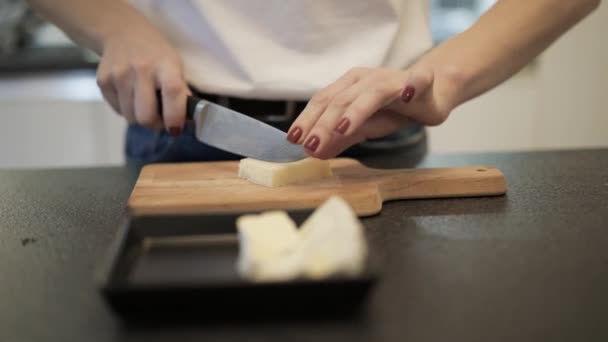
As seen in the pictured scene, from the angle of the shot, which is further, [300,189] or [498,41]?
[498,41]

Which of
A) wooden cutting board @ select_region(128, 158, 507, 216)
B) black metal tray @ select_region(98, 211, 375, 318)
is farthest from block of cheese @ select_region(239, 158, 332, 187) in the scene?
black metal tray @ select_region(98, 211, 375, 318)

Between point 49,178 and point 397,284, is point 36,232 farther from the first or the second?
point 397,284

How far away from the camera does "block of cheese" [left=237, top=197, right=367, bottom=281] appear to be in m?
0.46

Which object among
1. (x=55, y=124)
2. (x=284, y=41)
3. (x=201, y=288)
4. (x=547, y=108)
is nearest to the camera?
(x=201, y=288)

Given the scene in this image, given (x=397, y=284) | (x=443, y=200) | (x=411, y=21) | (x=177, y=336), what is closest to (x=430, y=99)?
(x=443, y=200)

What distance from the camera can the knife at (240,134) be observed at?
2.69 feet

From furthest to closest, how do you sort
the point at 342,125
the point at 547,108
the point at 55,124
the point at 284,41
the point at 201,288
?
the point at 547,108, the point at 55,124, the point at 284,41, the point at 342,125, the point at 201,288

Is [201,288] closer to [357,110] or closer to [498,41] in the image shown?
[357,110]

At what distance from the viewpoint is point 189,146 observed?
102 cm

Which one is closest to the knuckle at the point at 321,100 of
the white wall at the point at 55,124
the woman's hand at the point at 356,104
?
the woman's hand at the point at 356,104

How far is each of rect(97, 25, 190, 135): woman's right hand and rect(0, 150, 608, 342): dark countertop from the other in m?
0.12

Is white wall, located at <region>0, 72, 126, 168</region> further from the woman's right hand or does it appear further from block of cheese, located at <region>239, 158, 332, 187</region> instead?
block of cheese, located at <region>239, 158, 332, 187</region>

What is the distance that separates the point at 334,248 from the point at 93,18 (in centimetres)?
71

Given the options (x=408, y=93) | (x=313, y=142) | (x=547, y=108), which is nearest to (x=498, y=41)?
(x=408, y=93)
